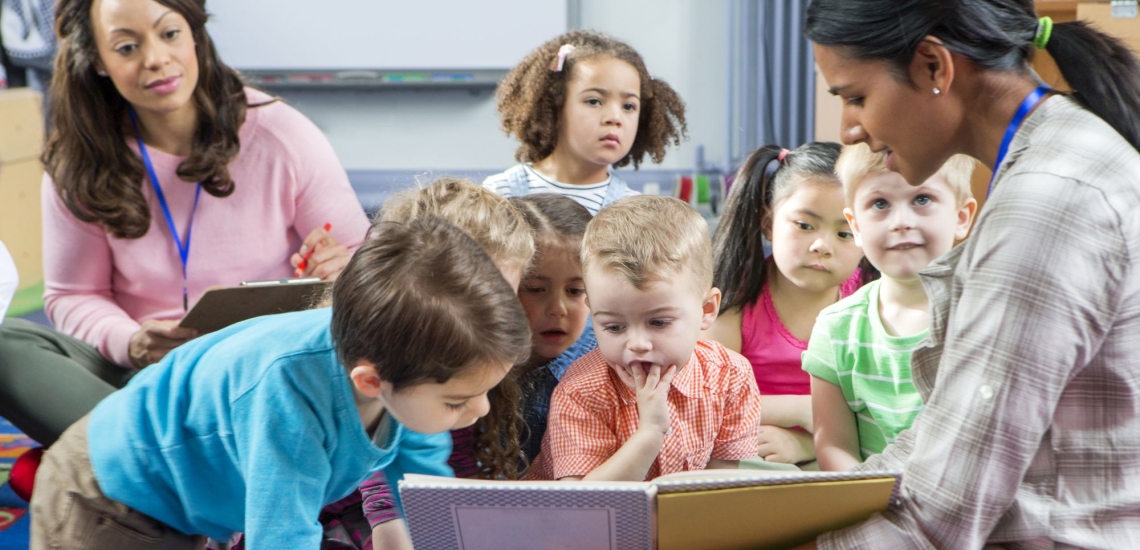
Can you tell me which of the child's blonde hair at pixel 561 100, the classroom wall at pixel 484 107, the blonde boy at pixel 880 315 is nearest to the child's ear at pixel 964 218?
the blonde boy at pixel 880 315

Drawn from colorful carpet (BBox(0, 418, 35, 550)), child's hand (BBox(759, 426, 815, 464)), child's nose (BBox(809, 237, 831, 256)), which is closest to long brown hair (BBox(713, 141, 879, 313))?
child's nose (BBox(809, 237, 831, 256))

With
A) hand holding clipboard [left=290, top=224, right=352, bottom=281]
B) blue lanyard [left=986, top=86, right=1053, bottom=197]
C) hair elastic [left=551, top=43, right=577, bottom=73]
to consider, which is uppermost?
blue lanyard [left=986, top=86, right=1053, bottom=197]

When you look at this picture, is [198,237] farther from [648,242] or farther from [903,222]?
[903,222]

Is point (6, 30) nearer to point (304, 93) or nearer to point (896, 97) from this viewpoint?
point (304, 93)

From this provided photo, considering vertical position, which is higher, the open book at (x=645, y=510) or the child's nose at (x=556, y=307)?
the child's nose at (x=556, y=307)

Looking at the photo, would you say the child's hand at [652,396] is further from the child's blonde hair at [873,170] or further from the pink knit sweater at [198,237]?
the pink knit sweater at [198,237]

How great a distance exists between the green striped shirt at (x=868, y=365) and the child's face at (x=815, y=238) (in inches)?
4.9

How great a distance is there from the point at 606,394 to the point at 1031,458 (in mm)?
583

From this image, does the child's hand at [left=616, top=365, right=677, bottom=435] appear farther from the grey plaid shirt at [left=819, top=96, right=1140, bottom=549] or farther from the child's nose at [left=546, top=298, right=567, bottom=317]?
the grey plaid shirt at [left=819, top=96, right=1140, bottom=549]

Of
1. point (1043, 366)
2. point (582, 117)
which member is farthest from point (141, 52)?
point (1043, 366)

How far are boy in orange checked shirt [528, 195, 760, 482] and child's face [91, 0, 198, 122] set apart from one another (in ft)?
3.24

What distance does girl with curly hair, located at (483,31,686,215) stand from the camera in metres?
2.27

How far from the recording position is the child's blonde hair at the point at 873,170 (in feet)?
4.77

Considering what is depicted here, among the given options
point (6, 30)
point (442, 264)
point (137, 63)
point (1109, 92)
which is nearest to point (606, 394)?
point (442, 264)
